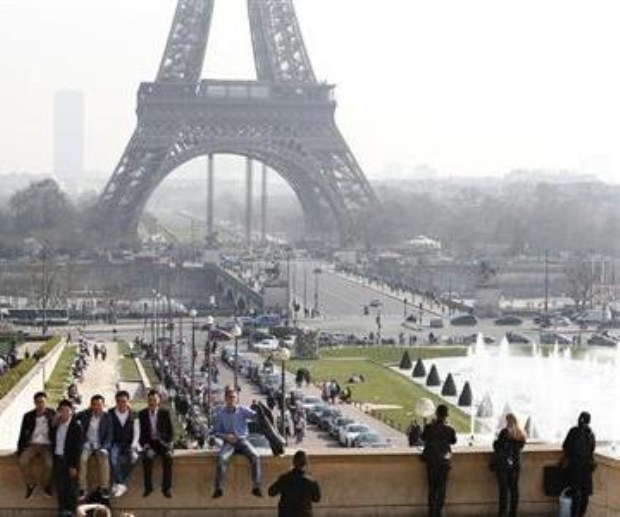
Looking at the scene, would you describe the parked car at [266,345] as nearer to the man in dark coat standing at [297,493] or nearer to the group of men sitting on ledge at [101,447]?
the group of men sitting on ledge at [101,447]

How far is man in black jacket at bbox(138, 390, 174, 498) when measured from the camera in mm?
12023

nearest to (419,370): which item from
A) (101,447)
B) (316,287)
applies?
(101,447)

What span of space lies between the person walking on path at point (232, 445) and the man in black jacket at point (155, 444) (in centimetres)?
35

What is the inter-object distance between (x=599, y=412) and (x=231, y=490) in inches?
954

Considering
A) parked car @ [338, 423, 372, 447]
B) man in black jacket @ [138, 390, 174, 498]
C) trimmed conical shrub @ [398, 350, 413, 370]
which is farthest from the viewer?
trimmed conical shrub @ [398, 350, 413, 370]

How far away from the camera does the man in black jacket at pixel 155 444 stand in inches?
473

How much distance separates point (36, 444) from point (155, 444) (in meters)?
0.84

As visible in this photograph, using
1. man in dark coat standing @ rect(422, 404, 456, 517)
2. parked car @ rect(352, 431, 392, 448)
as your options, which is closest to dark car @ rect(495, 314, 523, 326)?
parked car @ rect(352, 431, 392, 448)

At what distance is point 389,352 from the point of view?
180ft

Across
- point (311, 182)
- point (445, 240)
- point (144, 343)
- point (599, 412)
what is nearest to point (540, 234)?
point (445, 240)

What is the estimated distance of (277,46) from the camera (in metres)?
109

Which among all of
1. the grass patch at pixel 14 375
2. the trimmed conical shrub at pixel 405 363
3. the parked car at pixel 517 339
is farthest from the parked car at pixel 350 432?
the parked car at pixel 517 339

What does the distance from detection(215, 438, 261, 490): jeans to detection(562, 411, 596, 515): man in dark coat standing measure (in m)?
2.27

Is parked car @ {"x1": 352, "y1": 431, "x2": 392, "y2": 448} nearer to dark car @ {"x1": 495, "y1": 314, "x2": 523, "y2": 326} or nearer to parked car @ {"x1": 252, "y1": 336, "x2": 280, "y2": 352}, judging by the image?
parked car @ {"x1": 252, "y1": 336, "x2": 280, "y2": 352}
